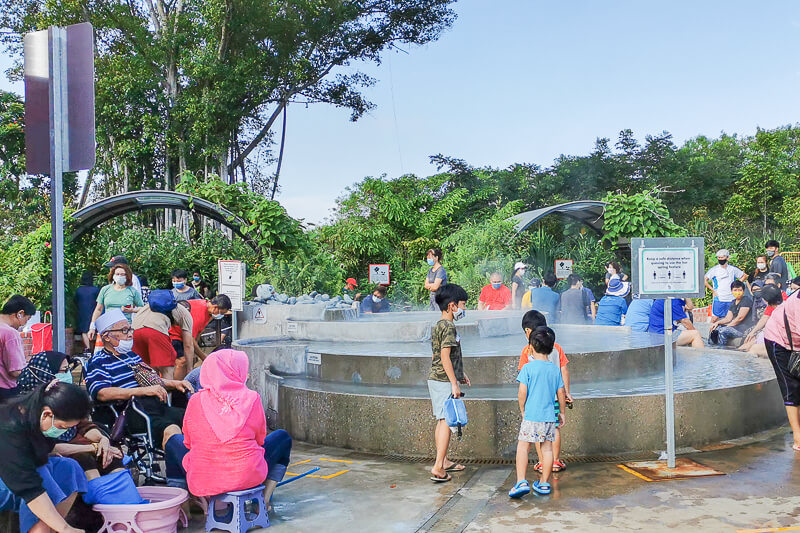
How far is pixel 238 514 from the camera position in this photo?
444 cm

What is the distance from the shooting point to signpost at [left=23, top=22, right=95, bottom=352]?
416cm

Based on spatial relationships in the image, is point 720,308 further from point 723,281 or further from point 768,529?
point 768,529

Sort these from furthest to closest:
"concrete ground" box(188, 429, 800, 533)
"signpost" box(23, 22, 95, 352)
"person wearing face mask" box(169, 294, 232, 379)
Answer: "person wearing face mask" box(169, 294, 232, 379) → "concrete ground" box(188, 429, 800, 533) → "signpost" box(23, 22, 95, 352)

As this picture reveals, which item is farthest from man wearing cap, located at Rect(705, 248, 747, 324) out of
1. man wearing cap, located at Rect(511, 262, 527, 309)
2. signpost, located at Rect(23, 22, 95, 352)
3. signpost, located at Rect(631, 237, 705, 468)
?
signpost, located at Rect(23, 22, 95, 352)

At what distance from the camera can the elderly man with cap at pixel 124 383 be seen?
5.11 m

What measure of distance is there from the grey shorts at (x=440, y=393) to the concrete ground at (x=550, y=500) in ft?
1.83

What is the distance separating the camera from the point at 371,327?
381 inches

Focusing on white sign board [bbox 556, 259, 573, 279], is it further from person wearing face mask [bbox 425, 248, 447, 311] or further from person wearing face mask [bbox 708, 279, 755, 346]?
person wearing face mask [bbox 425, 248, 447, 311]

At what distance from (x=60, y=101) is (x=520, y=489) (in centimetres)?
396

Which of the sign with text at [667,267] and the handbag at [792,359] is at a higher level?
the sign with text at [667,267]

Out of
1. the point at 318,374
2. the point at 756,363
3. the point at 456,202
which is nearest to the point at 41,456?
the point at 318,374

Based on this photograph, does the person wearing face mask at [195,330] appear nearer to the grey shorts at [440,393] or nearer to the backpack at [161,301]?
the backpack at [161,301]

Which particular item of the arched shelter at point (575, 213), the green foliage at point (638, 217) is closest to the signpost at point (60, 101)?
the arched shelter at point (575, 213)

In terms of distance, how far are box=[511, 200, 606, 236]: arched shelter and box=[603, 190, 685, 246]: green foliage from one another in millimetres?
463
